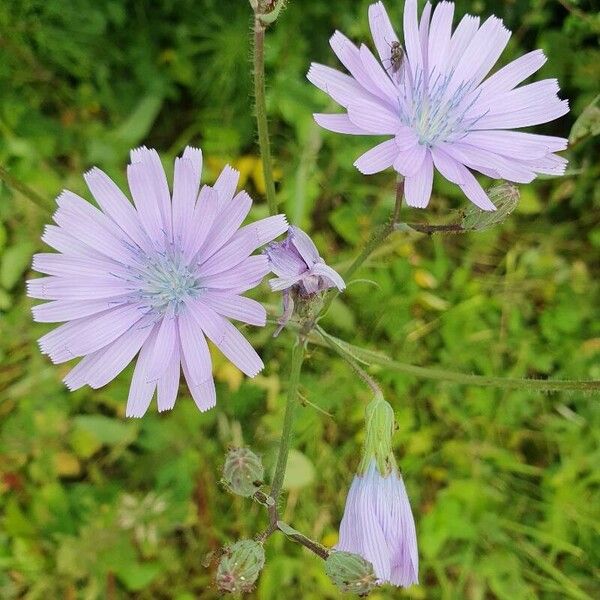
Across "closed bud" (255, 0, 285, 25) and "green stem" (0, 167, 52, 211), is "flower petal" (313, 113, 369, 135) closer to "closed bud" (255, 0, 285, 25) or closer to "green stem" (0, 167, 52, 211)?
"closed bud" (255, 0, 285, 25)

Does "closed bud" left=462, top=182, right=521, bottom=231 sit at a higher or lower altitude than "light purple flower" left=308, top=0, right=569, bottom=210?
lower

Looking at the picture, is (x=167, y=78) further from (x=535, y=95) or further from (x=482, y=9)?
(x=535, y=95)

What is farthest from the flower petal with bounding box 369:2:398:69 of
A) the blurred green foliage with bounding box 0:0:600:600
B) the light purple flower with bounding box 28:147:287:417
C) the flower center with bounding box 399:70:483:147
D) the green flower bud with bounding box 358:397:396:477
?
the blurred green foliage with bounding box 0:0:600:600

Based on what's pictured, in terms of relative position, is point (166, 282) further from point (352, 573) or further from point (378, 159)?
point (352, 573)

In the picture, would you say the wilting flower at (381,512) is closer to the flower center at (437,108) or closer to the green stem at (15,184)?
the flower center at (437,108)

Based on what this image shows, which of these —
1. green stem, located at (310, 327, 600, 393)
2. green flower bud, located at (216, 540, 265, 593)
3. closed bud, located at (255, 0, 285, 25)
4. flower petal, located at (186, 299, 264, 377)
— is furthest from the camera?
green stem, located at (310, 327, 600, 393)

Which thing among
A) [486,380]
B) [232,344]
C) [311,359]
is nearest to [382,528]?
[486,380]

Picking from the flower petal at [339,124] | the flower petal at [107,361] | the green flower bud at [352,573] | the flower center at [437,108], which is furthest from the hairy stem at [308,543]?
the flower center at [437,108]
